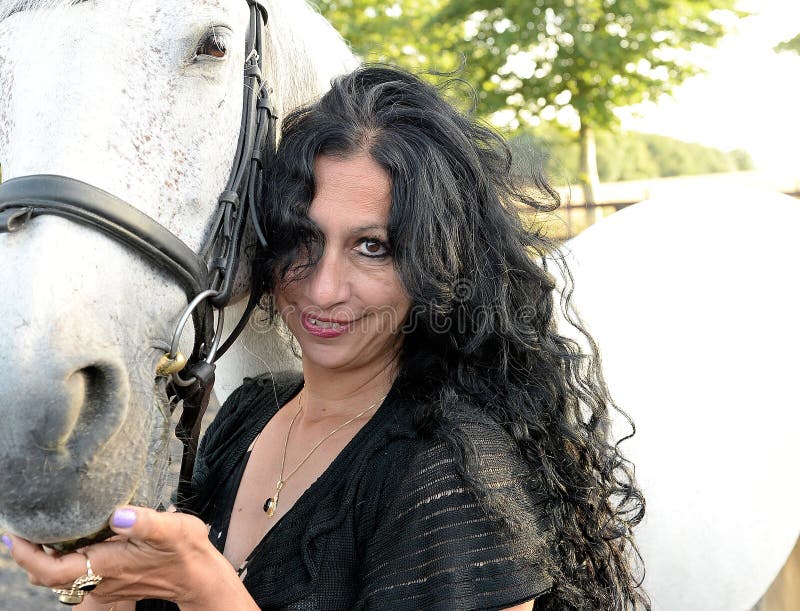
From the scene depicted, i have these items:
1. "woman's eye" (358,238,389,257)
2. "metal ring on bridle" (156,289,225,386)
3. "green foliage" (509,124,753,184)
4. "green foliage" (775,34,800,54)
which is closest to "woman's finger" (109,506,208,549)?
"metal ring on bridle" (156,289,225,386)

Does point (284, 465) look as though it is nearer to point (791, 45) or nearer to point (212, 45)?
point (212, 45)

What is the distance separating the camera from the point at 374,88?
1652 mm

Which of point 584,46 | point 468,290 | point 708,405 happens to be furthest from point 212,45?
point 584,46

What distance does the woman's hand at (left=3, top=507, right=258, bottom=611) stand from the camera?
1188 mm

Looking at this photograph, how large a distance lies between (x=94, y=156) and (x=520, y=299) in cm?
93

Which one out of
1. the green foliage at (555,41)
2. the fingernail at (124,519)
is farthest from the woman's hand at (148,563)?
the green foliage at (555,41)

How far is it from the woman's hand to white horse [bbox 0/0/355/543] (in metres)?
0.06

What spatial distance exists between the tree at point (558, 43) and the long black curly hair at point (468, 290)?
779cm

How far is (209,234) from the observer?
5.04ft

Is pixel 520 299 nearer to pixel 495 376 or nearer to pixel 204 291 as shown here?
pixel 495 376

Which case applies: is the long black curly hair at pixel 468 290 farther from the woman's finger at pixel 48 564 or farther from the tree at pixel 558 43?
the tree at pixel 558 43

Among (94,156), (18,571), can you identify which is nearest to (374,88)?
(94,156)

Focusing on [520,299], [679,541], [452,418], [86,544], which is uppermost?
[520,299]

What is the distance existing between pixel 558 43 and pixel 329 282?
883 cm
